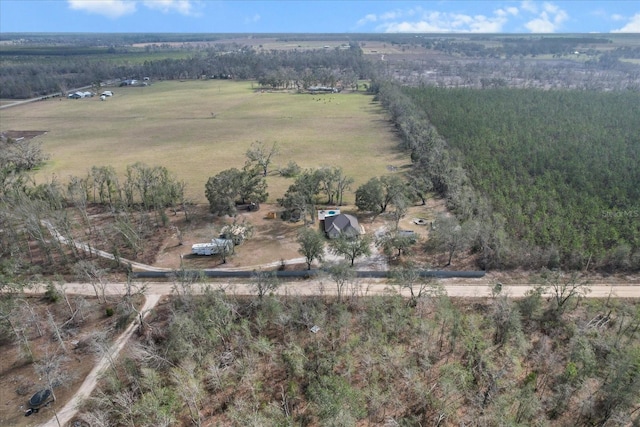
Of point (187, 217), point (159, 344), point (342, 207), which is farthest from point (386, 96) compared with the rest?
point (159, 344)

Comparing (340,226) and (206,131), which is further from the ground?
(206,131)

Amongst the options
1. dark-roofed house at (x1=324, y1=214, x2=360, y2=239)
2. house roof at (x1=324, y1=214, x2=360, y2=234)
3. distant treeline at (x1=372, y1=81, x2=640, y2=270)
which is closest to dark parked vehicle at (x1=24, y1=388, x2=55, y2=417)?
dark-roofed house at (x1=324, y1=214, x2=360, y2=239)

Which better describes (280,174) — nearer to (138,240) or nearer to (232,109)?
(138,240)

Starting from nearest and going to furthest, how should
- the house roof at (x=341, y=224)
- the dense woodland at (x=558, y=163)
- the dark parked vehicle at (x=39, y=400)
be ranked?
the dark parked vehicle at (x=39, y=400)
the dense woodland at (x=558, y=163)
the house roof at (x=341, y=224)

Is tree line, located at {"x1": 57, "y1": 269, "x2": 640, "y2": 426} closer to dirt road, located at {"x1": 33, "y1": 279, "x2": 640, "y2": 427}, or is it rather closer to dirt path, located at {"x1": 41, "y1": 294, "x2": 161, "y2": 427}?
dirt path, located at {"x1": 41, "y1": 294, "x2": 161, "y2": 427}

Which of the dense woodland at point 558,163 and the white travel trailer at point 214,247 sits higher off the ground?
the dense woodland at point 558,163

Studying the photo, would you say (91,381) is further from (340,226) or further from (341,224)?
(341,224)

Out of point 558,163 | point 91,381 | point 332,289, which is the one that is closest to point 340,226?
point 332,289

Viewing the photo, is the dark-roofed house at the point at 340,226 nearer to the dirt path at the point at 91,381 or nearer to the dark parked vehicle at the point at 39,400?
the dirt path at the point at 91,381

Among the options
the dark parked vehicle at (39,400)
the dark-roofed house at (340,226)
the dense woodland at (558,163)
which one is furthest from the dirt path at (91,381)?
the dense woodland at (558,163)
